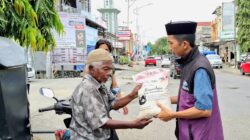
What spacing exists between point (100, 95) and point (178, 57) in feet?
2.56

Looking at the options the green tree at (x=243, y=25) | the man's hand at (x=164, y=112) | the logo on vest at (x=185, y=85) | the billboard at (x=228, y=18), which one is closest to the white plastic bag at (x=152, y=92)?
the man's hand at (x=164, y=112)

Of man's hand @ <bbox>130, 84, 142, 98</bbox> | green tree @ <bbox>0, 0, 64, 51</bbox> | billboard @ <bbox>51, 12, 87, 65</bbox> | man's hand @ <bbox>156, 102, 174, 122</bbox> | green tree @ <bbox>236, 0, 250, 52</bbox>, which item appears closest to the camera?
man's hand @ <bbox>156, 102, 174, 122</bbox>

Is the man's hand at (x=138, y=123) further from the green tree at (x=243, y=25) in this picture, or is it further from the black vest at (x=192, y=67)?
the green tree at (x=243, y=25)

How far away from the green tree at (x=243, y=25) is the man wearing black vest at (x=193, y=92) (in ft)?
131

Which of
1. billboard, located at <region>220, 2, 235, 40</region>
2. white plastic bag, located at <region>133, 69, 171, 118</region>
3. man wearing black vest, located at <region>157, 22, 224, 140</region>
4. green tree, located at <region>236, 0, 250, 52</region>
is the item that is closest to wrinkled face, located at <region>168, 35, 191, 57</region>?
man wearing black vest, located at <region>157, 22, 224, 140</region>

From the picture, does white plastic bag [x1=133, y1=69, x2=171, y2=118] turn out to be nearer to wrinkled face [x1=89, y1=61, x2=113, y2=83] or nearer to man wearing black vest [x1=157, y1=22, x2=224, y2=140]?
man wearing black vest [x1=157, y1=22, x2=224, y2=140]

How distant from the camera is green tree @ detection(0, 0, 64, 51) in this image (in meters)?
4.54

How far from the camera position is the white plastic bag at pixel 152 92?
291 cm

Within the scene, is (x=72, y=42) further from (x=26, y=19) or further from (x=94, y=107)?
(x=94, y=107)

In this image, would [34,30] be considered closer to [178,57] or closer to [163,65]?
[178,57]

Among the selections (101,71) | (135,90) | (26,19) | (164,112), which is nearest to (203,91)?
(164,112)

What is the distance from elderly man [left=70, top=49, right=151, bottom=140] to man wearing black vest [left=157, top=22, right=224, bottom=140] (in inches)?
14.7

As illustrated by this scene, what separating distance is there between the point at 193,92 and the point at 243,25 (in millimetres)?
41195

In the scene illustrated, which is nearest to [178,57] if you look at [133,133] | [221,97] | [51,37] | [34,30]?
[34,30]
